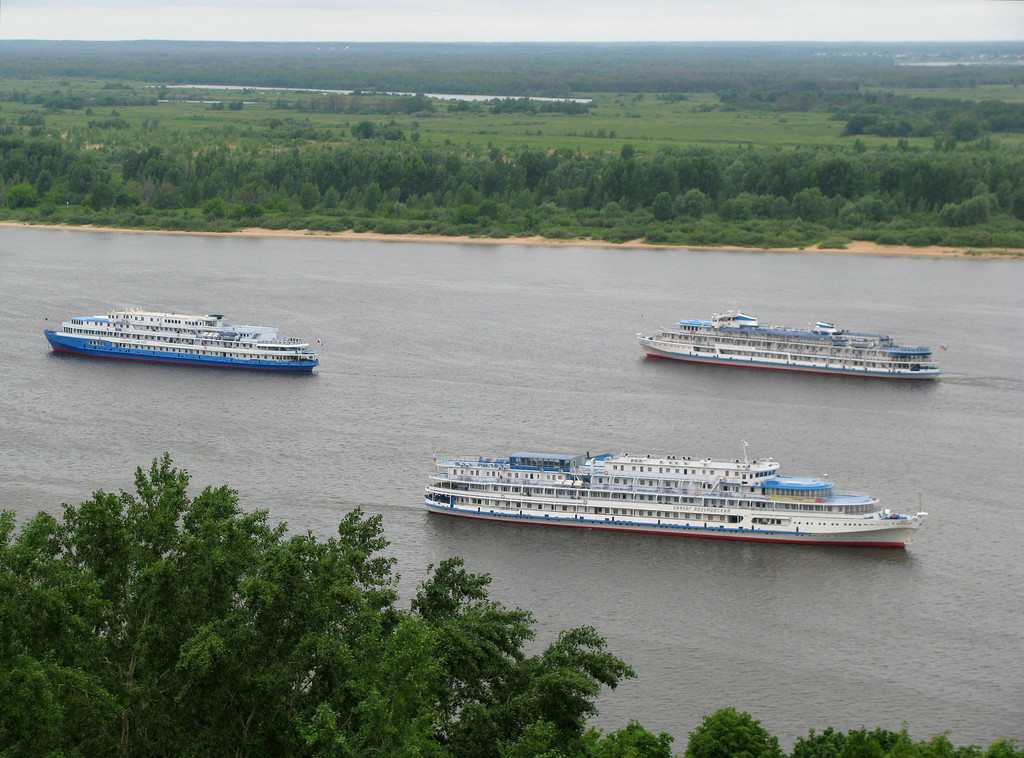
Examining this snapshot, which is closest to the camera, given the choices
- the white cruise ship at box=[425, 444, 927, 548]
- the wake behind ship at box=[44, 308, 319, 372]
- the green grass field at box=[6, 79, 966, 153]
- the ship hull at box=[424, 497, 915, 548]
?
the ship hull at box=[424, 497, 915, 548]

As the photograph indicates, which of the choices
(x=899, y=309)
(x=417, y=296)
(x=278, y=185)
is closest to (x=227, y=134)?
(x=278, y=185)

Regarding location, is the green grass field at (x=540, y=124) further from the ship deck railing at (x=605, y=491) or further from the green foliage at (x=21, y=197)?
the ship deck railing at (x=605, y=491)

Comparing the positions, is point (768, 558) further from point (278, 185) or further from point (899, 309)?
point (278, 185)

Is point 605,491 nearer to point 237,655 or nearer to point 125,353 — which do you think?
point 237,655

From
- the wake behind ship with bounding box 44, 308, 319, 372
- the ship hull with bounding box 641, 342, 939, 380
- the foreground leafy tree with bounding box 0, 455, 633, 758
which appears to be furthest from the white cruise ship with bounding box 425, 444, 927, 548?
the ship hull with bounding box 641, 342, 939, 380

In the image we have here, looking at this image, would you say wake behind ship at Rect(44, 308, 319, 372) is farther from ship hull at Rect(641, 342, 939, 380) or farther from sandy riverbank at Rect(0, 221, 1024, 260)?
sandy riverbank at Rect(0, 221, 1024, 260)

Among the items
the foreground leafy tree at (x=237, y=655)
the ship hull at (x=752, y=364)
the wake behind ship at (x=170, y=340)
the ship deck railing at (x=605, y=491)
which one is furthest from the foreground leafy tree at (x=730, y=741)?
the ship hull at (x=752, y=364)
